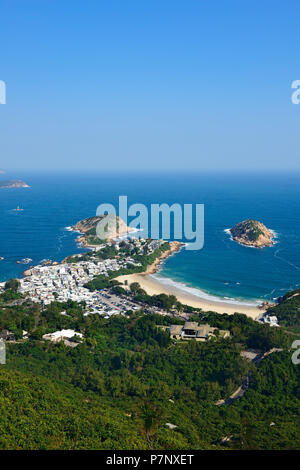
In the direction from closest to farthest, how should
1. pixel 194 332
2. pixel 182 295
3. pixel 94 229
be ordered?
pixel 194 332 → pixel 182 295 → pixel 94 229

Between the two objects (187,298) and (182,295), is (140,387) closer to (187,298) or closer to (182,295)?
(187,298)

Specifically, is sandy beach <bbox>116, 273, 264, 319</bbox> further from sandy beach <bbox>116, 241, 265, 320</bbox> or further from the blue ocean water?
the blue ocean water

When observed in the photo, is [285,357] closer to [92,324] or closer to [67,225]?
[92,324]

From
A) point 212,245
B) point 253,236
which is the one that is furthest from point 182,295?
point 253,236

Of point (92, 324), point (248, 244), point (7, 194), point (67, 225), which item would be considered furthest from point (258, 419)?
point (7, 194)

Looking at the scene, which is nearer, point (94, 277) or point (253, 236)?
point (94, 277)

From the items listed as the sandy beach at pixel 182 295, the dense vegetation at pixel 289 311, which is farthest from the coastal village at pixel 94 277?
the sandy beach at pixel 182 295

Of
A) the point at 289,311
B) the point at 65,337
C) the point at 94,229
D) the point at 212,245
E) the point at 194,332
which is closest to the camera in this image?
the point at 65,337
